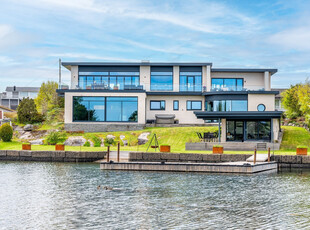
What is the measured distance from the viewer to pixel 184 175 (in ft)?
105

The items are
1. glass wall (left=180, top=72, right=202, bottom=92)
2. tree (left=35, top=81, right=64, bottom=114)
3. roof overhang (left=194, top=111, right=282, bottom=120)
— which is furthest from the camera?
tree (left=35, top=81, right=64, bottom=114)

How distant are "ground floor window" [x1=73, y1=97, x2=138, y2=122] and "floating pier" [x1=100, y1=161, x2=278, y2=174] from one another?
21454 millimetres

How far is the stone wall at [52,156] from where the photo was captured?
40344 millimetres

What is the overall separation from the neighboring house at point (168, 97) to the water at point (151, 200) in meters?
14.1

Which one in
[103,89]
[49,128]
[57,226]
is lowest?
[57,226]

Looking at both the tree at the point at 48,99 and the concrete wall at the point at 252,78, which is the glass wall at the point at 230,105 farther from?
the tree at the point at 48,99

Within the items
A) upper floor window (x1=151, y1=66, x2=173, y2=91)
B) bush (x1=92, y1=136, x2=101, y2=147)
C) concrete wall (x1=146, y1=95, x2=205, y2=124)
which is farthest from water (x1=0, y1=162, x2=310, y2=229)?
upper floor window (x1=151, y1=66, x2=173, y2=91)

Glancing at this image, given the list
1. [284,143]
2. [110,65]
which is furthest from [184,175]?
[110,65]

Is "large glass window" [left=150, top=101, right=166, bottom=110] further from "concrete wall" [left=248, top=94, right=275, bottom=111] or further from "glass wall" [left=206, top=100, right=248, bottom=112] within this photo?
"concrete wall" [left=248, top=94, right=275, bottom=111]

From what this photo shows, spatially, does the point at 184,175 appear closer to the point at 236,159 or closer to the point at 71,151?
the point at 236,159

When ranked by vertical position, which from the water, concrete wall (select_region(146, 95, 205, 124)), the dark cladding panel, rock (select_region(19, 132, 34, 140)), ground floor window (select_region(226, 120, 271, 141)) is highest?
the dark cladding panel

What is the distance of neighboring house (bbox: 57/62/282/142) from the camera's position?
47.4m

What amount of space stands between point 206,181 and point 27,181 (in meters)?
11.1

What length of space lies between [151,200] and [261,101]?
107ft
